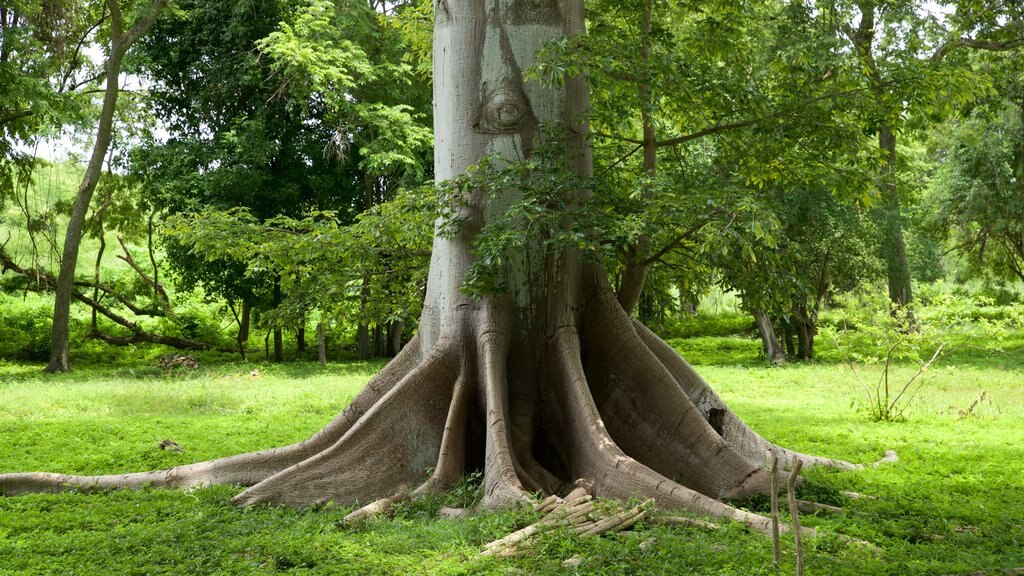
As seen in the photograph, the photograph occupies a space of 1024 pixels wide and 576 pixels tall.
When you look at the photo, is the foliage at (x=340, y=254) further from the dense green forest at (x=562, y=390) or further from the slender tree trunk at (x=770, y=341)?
the slender tree trunk at (x=770, y=341)

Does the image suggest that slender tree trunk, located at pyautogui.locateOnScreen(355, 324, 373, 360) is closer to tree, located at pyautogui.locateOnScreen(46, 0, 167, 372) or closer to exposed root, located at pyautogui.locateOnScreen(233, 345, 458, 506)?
tree, located at pyautogui.locateOnScreen(46, 0, 167, 372)

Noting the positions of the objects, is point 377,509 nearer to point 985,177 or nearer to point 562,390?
point 562,390

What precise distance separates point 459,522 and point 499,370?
4.45ft

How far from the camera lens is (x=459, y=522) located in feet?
19.9

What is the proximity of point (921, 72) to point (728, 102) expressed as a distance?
5.51 feet

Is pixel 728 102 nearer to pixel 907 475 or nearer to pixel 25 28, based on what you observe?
pixel 907 475

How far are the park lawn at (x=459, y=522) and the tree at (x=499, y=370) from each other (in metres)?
0.43

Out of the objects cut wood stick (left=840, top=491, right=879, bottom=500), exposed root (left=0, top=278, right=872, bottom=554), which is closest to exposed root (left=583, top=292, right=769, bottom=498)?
exposed root (left=0, top=278, right=872, bottom=554)

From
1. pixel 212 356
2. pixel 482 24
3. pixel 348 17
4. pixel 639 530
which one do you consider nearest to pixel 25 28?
pixel 348 17

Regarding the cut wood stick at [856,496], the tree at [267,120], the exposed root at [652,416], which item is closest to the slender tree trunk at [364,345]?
the tree at [267,120]

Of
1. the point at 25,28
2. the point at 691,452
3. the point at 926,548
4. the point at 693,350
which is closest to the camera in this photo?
the point at 926,548

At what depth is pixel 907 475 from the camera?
25.8 feet

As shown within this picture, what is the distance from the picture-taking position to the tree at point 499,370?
6930 millimetres

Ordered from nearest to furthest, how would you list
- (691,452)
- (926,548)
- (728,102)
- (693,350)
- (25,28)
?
(926,548) → (691,452) → (728,102) → (25,28) → (693,350)
